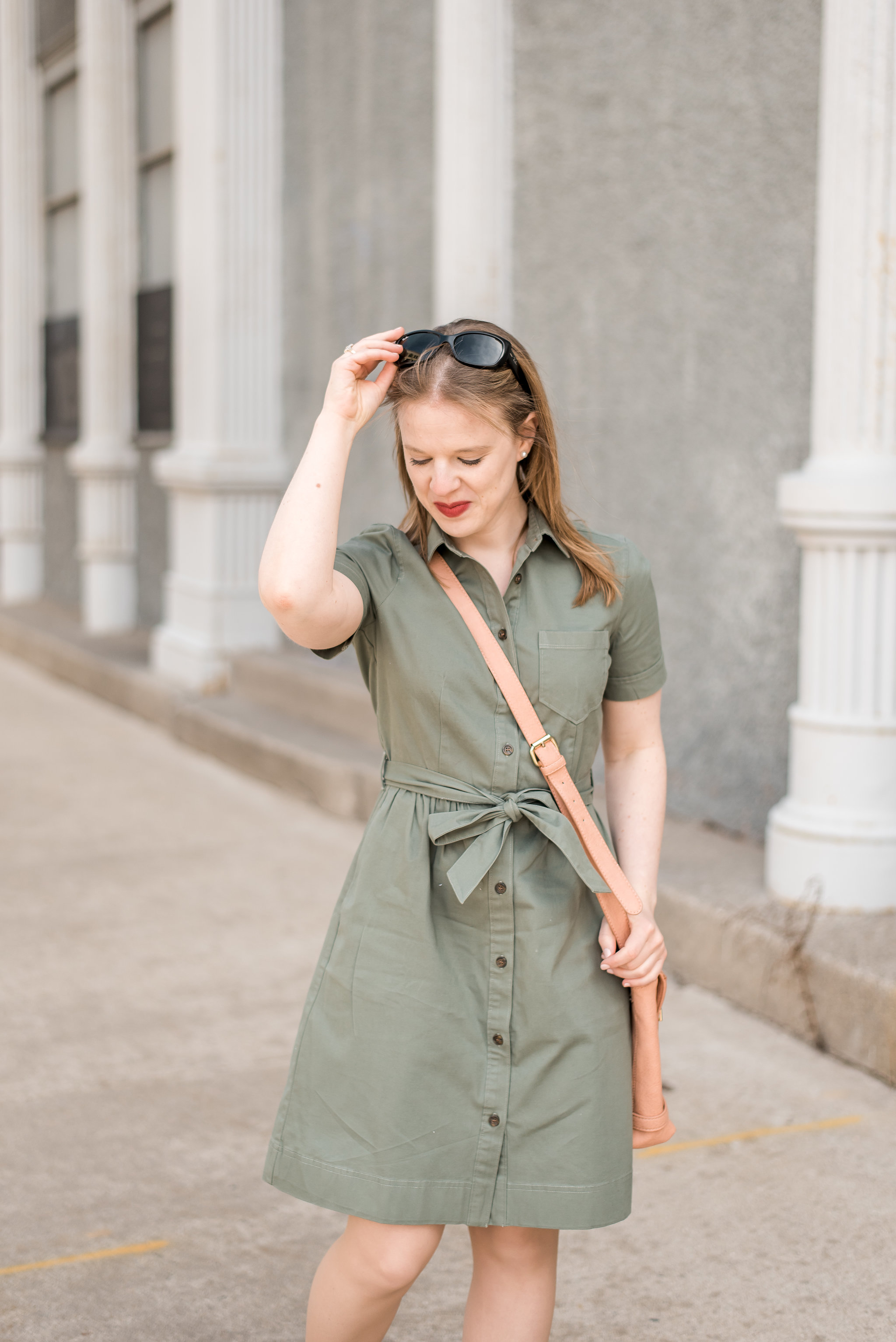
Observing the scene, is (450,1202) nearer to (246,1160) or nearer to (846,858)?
(246,1160)

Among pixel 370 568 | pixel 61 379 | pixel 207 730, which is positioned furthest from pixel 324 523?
pixel 61 379

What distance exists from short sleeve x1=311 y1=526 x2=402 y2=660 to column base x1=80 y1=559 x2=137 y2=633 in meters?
9.10

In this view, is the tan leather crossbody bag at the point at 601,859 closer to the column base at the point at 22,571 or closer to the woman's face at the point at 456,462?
the woman's face at the point at 456,462

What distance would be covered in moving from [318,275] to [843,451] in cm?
469

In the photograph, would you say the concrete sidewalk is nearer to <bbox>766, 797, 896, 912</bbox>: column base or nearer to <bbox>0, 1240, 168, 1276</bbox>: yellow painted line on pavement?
<bbox>0, 1240, 168, 1276</bbox>: yellow painted line on pavement

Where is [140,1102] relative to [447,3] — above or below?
below

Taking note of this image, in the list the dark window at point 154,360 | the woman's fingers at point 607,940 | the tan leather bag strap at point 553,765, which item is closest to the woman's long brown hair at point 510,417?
the tan leather bag strap at point 553,765

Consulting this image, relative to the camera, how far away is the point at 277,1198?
327cm

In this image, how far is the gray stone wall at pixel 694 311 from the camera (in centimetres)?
492

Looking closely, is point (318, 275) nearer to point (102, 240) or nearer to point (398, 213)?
point (398, 213)

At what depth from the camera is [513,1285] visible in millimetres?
2203

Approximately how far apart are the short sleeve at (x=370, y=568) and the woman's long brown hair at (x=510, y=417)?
0.05 meters

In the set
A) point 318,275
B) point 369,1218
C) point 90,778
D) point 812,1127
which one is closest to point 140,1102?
point 812,1127

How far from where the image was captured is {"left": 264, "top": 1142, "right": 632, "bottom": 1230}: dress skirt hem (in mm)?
2078
